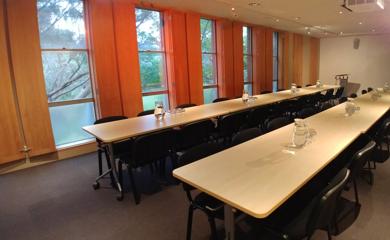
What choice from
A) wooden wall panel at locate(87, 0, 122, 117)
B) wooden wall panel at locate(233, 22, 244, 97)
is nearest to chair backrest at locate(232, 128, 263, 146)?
wooden wall panel at locate(87, 0, 122, 117)

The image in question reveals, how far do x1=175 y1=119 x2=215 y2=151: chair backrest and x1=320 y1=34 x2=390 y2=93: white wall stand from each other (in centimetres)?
1112

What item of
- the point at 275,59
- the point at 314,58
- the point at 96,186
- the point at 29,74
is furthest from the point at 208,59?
the point at 314,58

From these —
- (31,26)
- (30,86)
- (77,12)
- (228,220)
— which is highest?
(77,12)

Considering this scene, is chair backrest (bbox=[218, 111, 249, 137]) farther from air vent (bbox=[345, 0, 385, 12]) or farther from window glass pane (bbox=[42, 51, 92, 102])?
air vent (bbox=[345, 0, 385, 12])

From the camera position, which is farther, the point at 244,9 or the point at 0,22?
the point at 244,9

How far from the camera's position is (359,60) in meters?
11.5

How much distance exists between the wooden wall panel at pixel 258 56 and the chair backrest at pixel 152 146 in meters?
6.20

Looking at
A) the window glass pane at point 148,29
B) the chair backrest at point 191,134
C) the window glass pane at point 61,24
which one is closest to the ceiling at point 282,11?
the window glass pane at point 148,29

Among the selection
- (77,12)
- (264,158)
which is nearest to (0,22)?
(77,12)

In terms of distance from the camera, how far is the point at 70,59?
15.0 ft

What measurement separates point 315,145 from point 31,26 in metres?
4.29

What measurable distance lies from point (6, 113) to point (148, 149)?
2546 mm

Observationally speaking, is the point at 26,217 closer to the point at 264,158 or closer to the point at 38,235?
the point at 38,235

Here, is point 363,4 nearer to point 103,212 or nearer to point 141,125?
point 141,125
